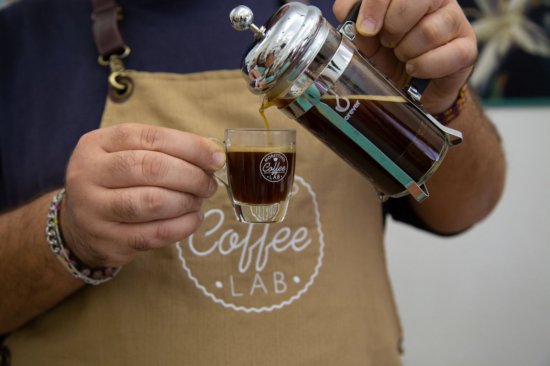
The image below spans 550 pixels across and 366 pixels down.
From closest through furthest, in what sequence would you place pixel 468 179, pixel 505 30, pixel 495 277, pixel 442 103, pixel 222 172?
1. pixel 222 172
2. pixel 442 103
3. pixel 468 179
4. pixel 505 30
5. pixel 495 277

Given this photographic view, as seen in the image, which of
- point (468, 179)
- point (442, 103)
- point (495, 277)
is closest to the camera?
point (442, 103)

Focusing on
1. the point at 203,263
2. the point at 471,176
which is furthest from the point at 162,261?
the point at 471,176

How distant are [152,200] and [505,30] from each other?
1.73 m

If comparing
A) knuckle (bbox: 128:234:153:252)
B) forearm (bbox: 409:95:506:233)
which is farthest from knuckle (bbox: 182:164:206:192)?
forearm (bbox: 409:95:506:233)

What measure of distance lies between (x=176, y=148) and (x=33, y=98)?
0.58 m

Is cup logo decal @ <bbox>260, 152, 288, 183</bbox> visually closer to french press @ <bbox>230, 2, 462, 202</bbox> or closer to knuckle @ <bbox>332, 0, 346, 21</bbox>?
french press @ <bbox>230, 2, 462, 202</bbox>

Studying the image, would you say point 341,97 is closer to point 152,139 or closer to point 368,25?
point 368,25

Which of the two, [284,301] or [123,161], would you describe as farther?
[284,301]

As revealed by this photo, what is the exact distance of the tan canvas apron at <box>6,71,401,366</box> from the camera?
0.81 metres

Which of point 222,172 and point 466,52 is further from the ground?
point 466,52

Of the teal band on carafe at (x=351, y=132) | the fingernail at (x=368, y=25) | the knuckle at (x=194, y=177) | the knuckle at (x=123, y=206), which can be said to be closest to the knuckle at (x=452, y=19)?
the fingernail at (x=368, y=25)

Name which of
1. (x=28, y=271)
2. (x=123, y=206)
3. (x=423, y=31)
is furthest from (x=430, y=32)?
(x=28, y=271)

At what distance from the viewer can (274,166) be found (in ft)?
2.05

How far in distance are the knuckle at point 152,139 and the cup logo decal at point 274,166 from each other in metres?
0.15
